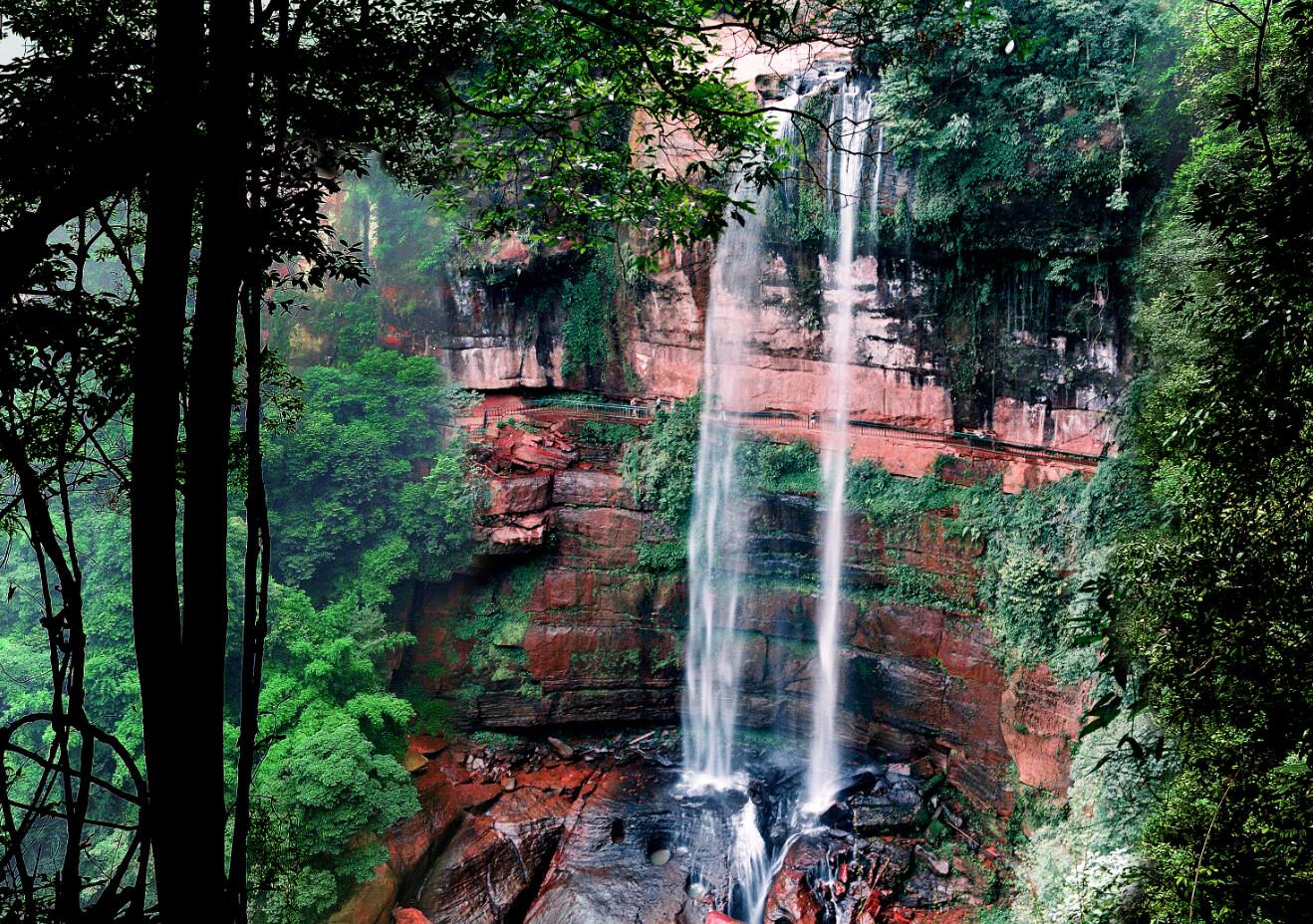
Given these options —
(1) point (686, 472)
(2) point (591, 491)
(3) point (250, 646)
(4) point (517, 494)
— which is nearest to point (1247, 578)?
(3) point (250, 646)

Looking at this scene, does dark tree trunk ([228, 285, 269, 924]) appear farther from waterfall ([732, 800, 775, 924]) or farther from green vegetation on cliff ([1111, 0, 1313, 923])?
waterfall ([732, 800, 775, 924])

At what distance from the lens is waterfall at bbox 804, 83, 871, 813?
42.7 ft

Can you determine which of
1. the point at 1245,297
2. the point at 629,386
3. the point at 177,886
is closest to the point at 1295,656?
the point at 1245,297

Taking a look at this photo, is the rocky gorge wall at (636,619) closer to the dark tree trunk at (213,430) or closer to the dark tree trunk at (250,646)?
the dark tree trunk at (250,646)

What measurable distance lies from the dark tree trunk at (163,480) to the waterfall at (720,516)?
13135 millimetres

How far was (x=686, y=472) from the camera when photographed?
48.3 feet

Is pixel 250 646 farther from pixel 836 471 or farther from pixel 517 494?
pixel 836 471

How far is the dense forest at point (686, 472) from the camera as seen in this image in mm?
2213

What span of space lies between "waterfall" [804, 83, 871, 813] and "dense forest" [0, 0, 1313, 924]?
78mm

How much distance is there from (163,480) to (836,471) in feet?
43.9

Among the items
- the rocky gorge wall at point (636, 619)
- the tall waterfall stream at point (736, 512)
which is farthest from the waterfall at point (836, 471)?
the rocky gorge wall at point (636, 619)

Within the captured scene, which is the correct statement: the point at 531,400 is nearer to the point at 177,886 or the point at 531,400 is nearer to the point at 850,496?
the point at 850,496

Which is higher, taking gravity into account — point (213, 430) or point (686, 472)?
point (213, 430)

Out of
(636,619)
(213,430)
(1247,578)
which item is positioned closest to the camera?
(213,430)
